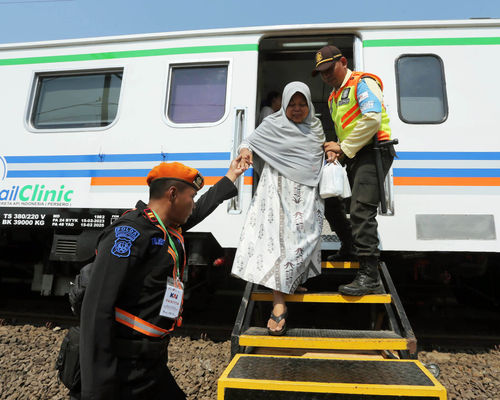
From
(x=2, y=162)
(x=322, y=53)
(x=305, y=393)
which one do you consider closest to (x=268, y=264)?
(x=305, y=393)

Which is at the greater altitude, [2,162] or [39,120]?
[39,120]

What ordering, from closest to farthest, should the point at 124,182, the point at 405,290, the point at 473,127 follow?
the point at 473,127 → the point at 124,182 → the point at 405,290

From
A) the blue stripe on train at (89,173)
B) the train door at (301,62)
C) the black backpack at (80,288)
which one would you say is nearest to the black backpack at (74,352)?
the black backpack at (80,288)

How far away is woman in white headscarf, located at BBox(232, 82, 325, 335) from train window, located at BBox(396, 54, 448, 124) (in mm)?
1270

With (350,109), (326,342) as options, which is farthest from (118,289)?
(350,109)

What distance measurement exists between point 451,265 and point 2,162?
4.98 metres

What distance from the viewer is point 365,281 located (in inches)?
96.2

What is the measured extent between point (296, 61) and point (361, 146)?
7.95 feet

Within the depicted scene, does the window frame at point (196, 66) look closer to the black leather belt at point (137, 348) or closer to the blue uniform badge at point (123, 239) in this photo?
the blue uniform badge at point (123, 239)

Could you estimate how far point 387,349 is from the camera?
2195 mm

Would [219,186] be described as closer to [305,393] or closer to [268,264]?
[268,264]

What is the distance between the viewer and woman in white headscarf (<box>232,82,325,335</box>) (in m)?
2.32

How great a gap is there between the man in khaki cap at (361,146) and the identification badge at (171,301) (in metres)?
1.37

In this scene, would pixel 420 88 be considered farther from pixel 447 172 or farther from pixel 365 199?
pixel 365 199
